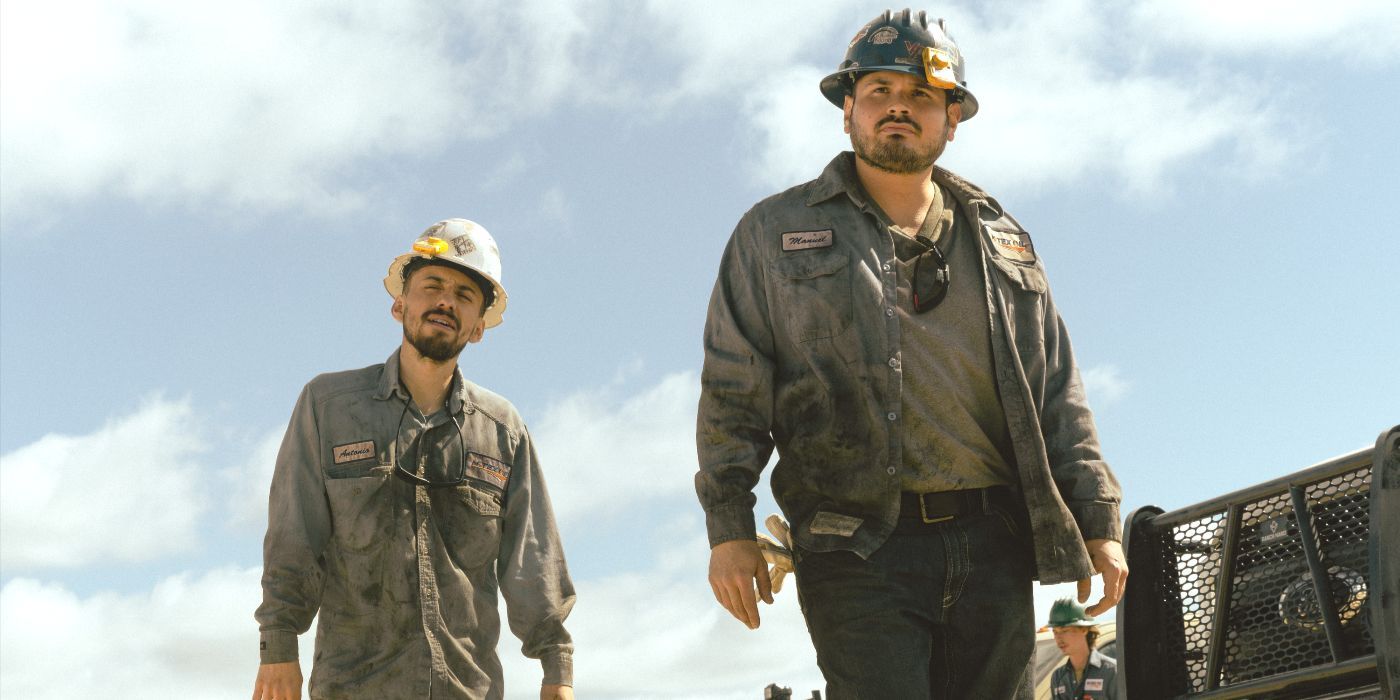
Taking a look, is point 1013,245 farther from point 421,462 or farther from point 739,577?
point 421,462

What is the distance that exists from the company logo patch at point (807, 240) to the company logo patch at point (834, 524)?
0.76 m

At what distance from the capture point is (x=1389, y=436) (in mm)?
3695

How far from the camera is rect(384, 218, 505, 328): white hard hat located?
20.5 ft

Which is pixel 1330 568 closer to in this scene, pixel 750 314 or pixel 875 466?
pixel 875 466

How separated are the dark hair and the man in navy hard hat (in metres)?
2.05

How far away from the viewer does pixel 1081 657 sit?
33.0 ft

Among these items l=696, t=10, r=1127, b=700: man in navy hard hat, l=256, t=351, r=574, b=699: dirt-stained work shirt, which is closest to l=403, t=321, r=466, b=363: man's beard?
l=256, t=351, r=574, b=699: dirt-stained work shirt

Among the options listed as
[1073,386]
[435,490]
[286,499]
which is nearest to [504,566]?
[435,490]

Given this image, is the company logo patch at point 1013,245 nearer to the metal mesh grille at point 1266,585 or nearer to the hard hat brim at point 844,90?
the hard hat brim at point 844,90

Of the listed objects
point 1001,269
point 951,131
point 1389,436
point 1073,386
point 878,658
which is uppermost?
point 951,131

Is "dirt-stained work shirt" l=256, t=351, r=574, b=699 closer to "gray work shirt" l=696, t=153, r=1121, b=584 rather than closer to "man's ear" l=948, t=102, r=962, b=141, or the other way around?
"gray work shirt" l=696, t=153, r=1121, b=584

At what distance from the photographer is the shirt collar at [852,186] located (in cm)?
442

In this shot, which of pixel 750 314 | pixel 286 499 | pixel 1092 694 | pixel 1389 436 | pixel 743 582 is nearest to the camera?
pixel 1389 436

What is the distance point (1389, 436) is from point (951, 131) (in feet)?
4.97
